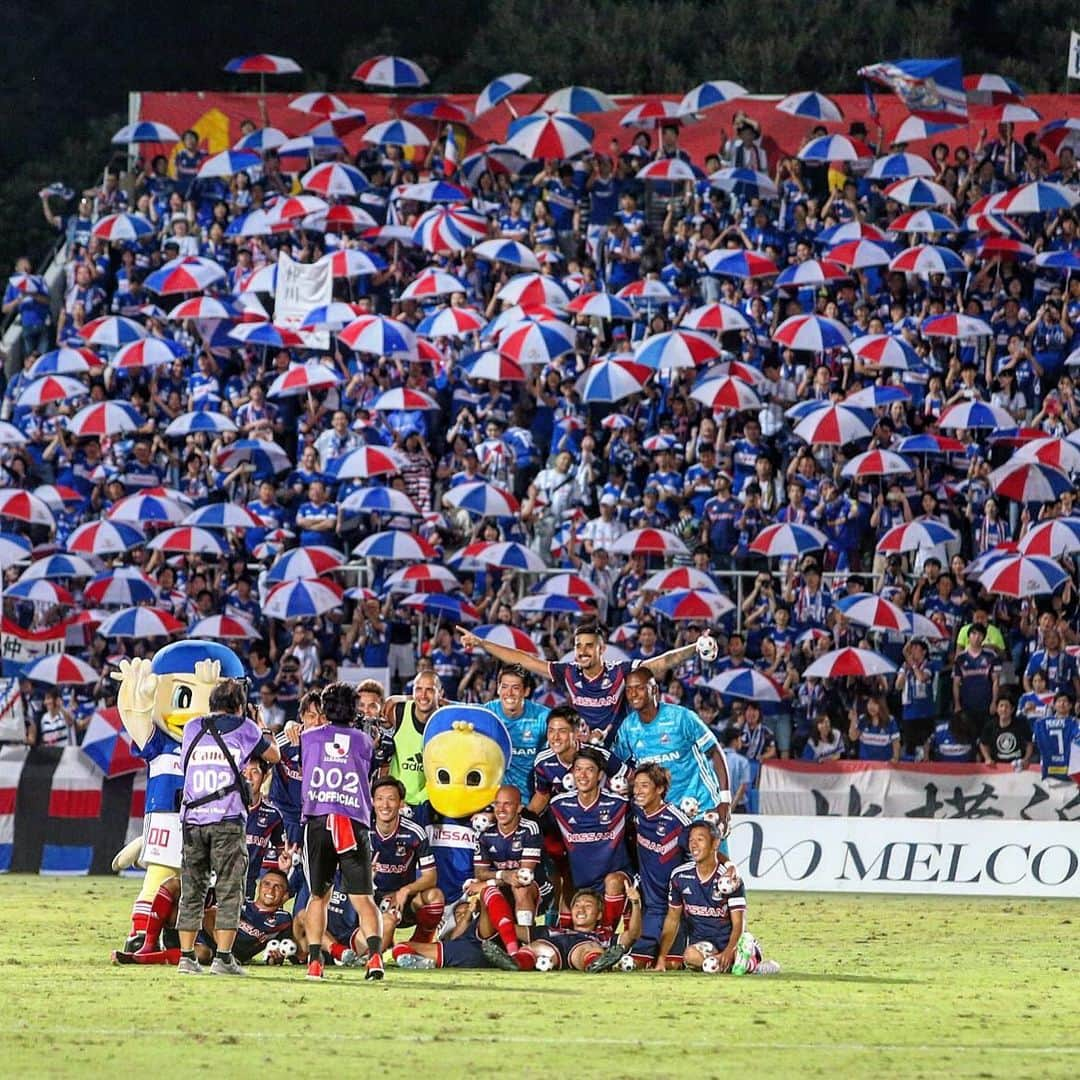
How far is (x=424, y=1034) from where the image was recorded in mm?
11195

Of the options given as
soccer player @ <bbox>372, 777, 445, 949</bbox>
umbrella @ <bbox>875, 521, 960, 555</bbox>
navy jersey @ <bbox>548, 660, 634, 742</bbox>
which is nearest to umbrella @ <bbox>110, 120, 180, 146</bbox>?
umbrella @ <bbox>875, 521, 960, 555</bbox>

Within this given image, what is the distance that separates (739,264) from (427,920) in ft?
52.4

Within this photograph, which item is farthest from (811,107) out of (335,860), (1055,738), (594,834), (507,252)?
(335,860)

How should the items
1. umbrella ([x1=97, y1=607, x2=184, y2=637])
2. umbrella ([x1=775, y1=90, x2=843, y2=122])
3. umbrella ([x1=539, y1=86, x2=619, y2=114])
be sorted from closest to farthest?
umbrella ([x1=97, y1=607, x2=184, y2=637]) → umbrella ([x1=775, y1=90, x2=843, y2=122]) → umbrella ([x1=539, y1=86, x2=619, y2=114])

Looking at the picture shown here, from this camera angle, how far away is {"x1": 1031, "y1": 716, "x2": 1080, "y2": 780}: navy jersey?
76.0 feet

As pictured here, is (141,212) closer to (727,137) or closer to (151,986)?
(727,137)

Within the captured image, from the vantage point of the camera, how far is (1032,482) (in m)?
26.0

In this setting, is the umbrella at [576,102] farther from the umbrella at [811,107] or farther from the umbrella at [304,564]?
the umbrella at [304,564]

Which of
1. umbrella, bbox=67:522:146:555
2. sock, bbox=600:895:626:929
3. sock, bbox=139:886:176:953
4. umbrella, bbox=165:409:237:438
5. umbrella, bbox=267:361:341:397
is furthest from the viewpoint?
umbrella, bbox=267:361:341:397

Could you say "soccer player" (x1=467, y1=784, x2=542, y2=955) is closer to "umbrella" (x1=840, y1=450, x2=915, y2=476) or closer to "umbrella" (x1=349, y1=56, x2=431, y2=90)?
"umbrella" (x1=840, y1=450, x2=915, y2=476)

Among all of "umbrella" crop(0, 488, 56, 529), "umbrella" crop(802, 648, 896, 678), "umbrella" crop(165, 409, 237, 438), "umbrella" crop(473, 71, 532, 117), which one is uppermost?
"umbrella" crop(473, 71, 532, 117)

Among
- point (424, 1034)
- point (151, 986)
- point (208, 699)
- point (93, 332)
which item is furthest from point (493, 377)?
point (424, 1034)

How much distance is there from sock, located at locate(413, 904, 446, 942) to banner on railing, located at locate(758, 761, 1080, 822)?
8427 mm

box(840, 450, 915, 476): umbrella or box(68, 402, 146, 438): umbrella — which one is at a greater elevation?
box(68, 402, 146, 438): umbrella
